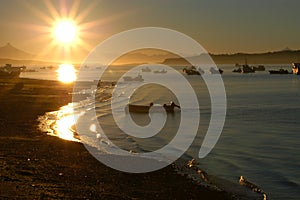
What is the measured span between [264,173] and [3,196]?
1059 centimetres

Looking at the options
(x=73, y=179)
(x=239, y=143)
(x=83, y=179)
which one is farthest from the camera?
(x=239, y=143)

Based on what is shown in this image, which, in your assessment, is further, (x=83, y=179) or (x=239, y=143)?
(x=239, y=143)

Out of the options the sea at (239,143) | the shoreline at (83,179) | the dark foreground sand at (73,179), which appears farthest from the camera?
the sea at (239,143)

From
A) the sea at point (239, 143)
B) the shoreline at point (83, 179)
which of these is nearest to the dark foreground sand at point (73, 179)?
the shoreline at point (83, 179)

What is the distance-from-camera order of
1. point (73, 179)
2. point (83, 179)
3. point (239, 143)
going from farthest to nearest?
point (239, 143)
point (83, 179)
point (73, 179)

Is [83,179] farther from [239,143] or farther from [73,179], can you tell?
[239,143]

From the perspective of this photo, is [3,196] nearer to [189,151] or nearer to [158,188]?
[158,188]

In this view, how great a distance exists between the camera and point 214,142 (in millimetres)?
24172

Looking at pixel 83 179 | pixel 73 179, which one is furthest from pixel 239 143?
pixel 73 179

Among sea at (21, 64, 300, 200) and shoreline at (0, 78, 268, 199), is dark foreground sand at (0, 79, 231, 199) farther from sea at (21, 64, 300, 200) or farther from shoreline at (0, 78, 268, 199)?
sea at (21, 64, 300, 200)

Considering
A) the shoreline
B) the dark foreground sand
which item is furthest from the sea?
the dark foreground sand

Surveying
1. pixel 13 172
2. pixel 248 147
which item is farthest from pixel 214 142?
pixel 13 172

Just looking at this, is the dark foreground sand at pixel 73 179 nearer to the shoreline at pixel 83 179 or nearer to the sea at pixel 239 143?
the shoreline at pixel 83 179

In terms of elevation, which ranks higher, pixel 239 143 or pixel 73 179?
pixel 239 143
